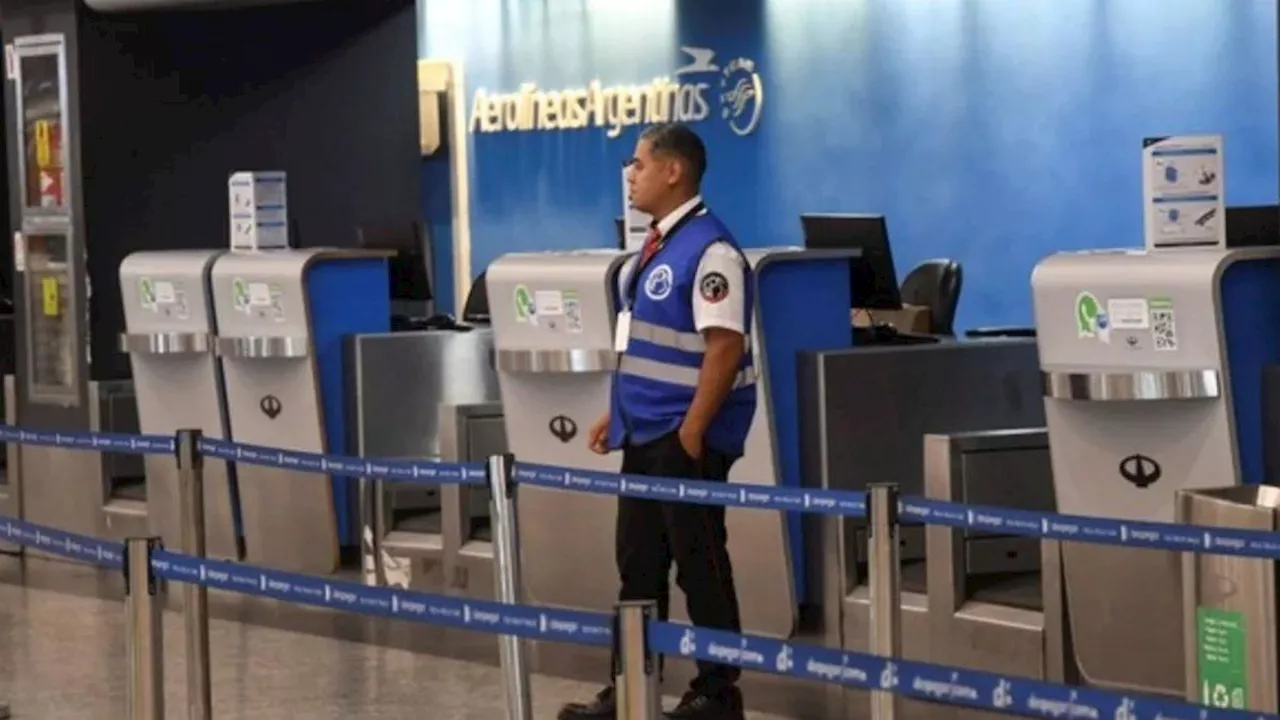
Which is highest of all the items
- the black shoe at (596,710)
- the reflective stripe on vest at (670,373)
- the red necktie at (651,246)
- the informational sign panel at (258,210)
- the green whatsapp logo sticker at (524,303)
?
the informational sign panel at (258,210)

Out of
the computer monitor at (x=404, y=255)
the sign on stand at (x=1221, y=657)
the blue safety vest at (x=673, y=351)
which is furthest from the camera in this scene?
the computer monitor at (x=404, y=255)

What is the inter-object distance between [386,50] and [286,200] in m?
1.00

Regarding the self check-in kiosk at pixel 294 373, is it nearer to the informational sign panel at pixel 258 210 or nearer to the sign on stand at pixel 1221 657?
the informational sign panel at pixel 258 210

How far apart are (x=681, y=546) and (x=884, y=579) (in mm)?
1238

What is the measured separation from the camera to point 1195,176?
7.11 meters

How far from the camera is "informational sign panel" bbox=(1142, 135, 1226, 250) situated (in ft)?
23.0

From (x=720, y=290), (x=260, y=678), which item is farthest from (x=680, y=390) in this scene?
(x=260, y=678)

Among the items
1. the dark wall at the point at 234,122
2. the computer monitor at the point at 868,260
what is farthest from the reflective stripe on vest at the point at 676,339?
the dark wall at the point at 234,122

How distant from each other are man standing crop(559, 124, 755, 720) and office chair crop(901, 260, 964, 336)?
5.03 meters

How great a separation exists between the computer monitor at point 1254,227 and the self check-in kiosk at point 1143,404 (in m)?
0.52

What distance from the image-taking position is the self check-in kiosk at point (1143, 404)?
674 cm

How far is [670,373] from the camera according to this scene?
6719mm

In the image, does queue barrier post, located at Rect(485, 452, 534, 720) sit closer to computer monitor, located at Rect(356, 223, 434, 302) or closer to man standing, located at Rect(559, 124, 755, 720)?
man standing, located at Rect(559, 124, 755, 720)

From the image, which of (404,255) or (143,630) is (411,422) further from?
(143,630)
